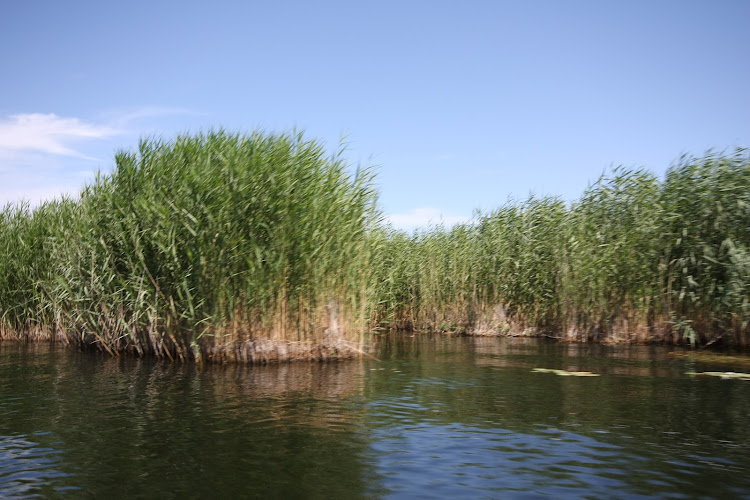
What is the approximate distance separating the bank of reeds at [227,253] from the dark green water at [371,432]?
907 millimetres

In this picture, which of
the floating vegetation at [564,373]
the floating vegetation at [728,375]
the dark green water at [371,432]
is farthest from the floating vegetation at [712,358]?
the floating vegetation at [564,373]

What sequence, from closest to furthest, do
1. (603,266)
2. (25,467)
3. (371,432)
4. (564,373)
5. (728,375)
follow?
(25,467)
(371,432)
(728,375)
(564,373)
(603,266)

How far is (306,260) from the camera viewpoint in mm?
11773

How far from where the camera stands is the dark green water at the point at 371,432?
17.4 feet

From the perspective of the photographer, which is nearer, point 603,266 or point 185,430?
point 185,430

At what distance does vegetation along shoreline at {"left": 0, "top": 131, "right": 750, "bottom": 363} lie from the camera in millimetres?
11492

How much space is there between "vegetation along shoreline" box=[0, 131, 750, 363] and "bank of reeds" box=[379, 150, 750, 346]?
2.1 inches

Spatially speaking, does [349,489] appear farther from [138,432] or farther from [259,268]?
[259,268]

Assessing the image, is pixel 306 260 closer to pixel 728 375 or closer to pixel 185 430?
pixel 185 430

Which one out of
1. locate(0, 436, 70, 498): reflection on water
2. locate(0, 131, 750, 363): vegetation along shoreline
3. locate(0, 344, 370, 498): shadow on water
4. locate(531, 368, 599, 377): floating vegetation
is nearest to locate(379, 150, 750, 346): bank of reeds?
locate(0, 131, 750, 363): vegetation along shoreline

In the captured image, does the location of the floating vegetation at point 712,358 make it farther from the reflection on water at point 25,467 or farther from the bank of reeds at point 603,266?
the reflection on water at point 25,467

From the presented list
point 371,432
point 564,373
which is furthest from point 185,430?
point 564,373

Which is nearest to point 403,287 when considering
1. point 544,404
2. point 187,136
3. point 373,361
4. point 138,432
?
point 373,361

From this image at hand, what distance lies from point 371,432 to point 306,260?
5.25m
